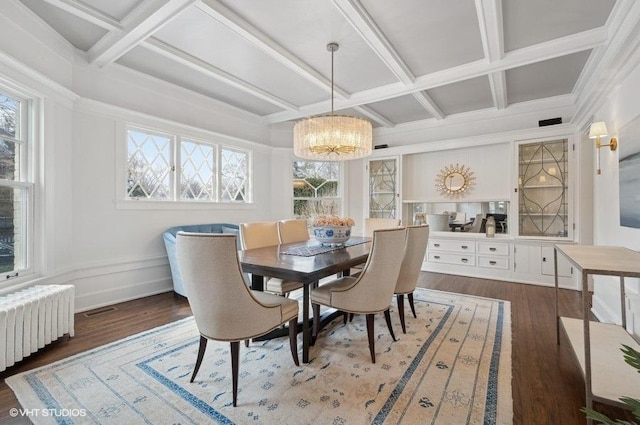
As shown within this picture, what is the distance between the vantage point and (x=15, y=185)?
2510 millimetres

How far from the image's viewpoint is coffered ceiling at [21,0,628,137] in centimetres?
235

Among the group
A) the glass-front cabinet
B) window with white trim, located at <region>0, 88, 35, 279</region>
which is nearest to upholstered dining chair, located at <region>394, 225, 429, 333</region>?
the glass-front cabinet

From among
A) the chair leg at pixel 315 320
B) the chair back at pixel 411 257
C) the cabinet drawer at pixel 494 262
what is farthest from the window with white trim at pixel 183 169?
→ the cabinet drawer at pixel 494 262

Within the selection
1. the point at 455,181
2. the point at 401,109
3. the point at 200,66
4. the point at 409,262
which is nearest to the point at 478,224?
the point at 455,181

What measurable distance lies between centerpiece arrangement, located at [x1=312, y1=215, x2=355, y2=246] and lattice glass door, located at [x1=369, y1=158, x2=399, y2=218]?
9.14 ft

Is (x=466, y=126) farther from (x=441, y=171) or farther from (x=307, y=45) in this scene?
(x=307, y=45)

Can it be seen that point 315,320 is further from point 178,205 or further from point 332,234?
point 178,205

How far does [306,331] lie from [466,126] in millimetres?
4435

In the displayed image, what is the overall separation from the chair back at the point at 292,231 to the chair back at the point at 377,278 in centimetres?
140

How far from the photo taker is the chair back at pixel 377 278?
83.2 inches

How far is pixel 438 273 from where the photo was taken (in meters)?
4.94

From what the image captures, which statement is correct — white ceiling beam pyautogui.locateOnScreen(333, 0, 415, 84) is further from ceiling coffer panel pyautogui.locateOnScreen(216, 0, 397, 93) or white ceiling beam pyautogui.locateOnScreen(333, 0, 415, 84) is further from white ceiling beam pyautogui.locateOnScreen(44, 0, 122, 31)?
white ceiling beam pyautogui.locateOnScreen(44, 0, 122, 31)

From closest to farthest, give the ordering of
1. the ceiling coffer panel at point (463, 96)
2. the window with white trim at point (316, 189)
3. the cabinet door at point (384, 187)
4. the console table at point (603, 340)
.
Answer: the console table at point (603, 340)
the ceiling coffer panel at point (463, 96)
the cabinet door at point (384, 187)
the window with white trim at point (316, 189)

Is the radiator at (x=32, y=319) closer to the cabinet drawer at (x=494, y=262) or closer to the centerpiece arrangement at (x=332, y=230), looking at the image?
the centerpiece arrangement at (x=332, y=230)
